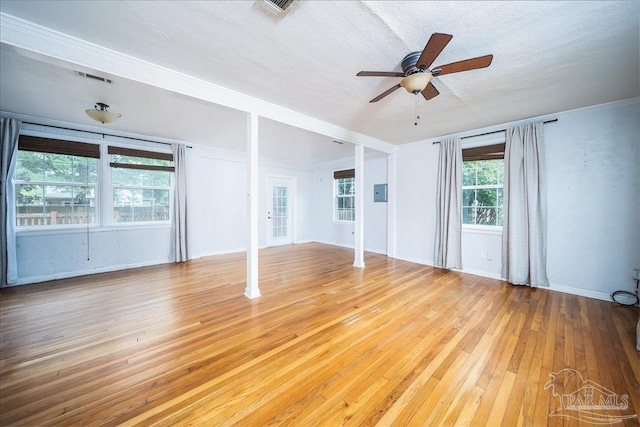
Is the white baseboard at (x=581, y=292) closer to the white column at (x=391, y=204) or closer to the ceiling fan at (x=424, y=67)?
the white column at (x=391, y=204)

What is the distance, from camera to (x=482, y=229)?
13.4ft

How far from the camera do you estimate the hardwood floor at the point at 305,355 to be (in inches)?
53.8

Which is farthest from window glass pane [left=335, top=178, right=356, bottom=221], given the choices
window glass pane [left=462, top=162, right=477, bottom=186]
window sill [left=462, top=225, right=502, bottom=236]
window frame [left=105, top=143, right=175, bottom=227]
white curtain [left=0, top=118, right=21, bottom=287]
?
white curtain [left=0, top=118, right=21, bottom=287]

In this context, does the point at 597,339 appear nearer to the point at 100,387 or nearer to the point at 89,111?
the point at 100,387

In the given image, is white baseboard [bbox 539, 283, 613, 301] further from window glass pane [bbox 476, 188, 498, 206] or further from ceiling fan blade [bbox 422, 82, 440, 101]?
ceiling fan blade [bbox 422, 82, 440, 101]

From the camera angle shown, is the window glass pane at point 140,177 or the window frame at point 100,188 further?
the window glass pane at point 140,177

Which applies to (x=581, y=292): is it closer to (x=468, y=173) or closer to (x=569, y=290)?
(x=569, y=290)

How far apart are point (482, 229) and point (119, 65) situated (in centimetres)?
547

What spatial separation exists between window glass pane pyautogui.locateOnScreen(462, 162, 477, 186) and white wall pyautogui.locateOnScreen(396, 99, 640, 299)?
0.98 m

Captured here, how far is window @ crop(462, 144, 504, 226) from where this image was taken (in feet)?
12.9

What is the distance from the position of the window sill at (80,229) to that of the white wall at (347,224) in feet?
14.0

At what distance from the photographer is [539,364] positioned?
1.79 meters

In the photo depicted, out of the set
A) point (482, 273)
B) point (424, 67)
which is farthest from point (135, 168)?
point (482, 273)

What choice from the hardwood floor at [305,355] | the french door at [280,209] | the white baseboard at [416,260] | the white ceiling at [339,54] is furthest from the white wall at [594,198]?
the french door at [280,209]
